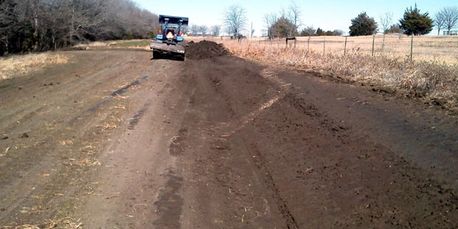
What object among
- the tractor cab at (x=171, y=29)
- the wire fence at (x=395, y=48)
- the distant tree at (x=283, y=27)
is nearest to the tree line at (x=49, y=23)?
the tractor cab at (x=171, y=29)

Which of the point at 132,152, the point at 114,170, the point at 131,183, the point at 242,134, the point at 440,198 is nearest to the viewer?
the point at 440,198

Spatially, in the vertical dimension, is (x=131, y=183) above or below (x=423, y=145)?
below

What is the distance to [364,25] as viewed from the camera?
94562mm

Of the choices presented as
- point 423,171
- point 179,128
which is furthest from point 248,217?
point 179,128

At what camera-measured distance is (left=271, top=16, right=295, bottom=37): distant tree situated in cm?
8822

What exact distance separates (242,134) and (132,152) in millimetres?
2766

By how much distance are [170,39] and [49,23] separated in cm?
3133

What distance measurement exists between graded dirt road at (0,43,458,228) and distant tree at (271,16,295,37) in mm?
74433

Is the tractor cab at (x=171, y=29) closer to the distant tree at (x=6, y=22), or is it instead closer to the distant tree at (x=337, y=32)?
the distant tree at (x=6, y=22)

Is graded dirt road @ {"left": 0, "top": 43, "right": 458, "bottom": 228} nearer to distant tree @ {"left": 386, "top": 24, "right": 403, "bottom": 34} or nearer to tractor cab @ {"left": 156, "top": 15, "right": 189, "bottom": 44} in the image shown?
tractor cab @ {"left": 156, "top": 15, "right": 189, "bottom": 44}

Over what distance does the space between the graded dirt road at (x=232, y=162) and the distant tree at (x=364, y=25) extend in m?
83.7

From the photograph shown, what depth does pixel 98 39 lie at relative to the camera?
81750 millimetres

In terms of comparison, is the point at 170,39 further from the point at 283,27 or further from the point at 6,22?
the point at 283,27

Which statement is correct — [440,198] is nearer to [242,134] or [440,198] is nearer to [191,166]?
[191,166]
